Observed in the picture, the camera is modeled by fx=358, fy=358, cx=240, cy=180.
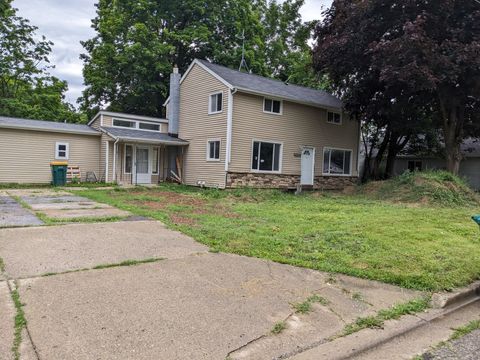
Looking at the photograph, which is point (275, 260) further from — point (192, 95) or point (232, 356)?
point (192, 95)

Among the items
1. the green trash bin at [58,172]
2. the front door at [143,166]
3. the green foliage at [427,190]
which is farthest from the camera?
the front door at [143,166]

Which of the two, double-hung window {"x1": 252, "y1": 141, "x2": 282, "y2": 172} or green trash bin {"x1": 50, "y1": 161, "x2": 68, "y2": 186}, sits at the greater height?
double-hung window {"x1": 252, "y1": 141, "x2": 282, "y2": 172}

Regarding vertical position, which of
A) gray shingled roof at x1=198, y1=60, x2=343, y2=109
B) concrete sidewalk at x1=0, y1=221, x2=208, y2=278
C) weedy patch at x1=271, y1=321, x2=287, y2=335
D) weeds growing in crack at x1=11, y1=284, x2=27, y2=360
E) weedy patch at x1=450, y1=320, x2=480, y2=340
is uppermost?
gray shingled roof at x1=198, y1=60, x2=343, y2=109

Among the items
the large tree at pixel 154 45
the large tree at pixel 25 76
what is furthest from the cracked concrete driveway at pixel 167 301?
the large tree at pixel 25 76

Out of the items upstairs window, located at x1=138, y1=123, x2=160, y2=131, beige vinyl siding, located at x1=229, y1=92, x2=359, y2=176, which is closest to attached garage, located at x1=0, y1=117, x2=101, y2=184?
upstairs window, located at x1=138, y1=123, x2=160, y2=131

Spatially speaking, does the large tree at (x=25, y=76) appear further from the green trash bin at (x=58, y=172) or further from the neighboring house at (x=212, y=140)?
the green trash bin at (x=58, y=172)

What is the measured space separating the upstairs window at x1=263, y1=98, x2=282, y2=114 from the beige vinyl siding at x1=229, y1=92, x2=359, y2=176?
182 millimetres

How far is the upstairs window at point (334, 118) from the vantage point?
19.1m

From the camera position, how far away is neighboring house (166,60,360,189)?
1563 centimetres

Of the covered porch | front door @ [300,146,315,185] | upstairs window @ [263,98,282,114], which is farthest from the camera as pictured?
front door @ [300,146,315,185]

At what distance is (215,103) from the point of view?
16469 millimetres

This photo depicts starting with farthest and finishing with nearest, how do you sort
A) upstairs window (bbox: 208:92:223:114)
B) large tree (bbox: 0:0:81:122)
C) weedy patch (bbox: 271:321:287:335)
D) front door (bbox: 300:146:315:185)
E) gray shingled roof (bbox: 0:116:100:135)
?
large tree (bbox: 0:0:81:122)
front door (bbox: 300:146:315:185)
upstairs window (bbox: 208:92:223:114)
gray shingled roof (bbox: 0:116:100:135)
weedy patch (bbox: 271:321:287:335)

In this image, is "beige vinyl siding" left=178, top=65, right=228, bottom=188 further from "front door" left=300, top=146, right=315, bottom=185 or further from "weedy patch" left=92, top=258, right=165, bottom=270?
"weedy patch" left=92, top=258, right=165, bottom=270

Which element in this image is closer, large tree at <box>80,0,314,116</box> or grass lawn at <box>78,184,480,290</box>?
grass lawn at <box>78,184,480,290</box>
